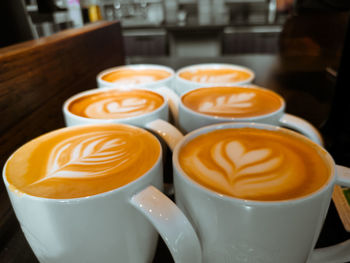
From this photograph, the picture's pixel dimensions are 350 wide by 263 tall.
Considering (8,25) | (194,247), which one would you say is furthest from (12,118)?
(194,247)

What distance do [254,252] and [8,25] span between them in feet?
2.92

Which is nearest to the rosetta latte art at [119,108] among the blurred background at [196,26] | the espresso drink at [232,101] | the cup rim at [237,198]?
the espresso drink at [232,101]

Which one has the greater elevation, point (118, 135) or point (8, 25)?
point (8, 25)

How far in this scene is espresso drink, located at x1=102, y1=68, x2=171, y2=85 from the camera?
0.99 meters

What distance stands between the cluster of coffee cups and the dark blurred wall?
46 cm

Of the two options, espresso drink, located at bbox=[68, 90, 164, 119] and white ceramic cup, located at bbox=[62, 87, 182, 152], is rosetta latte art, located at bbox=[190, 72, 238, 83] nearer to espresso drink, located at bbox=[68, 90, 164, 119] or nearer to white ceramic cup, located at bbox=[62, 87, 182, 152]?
espresso drink, located at bbox=[68, 90, 164, 119]

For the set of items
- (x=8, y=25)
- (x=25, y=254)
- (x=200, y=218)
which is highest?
(x=8, y=25)

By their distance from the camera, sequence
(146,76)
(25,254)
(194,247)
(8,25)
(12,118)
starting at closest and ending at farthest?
(194,247), (25,254), (12,118), (8,25), (146,76)

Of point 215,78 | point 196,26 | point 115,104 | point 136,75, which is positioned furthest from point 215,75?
point 196,26

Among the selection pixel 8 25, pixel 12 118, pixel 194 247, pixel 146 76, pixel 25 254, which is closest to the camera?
pixel 194 247

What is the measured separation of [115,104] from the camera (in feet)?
2.46

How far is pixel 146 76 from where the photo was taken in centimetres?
103

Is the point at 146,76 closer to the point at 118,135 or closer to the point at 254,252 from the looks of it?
the point at 118,135

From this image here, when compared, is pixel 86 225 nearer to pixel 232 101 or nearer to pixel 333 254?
pixel 333 254
